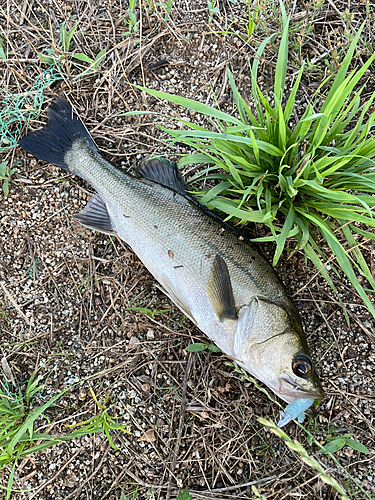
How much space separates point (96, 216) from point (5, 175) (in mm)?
915

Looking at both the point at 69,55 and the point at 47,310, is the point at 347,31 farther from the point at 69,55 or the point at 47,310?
the point at 47,310

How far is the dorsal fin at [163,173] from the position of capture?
2.89 meters

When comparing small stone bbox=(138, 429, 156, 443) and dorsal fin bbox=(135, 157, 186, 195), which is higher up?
dorsal fin bbox=(135, 157, 186, 195)

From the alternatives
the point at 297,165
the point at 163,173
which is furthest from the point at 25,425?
the point at 297,165

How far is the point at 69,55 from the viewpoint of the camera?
129 inches

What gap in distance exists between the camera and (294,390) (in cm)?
233

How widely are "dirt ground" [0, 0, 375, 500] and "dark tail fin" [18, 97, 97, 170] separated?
155 millimetres

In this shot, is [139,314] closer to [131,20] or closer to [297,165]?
[297,165]

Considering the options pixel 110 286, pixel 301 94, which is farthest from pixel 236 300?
pixel 301 94

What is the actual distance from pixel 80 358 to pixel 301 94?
2786mm

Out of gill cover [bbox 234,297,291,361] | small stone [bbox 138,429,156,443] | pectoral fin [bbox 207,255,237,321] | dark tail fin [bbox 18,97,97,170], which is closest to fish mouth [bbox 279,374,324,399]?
gill cover [bbox 234,297,291,361]

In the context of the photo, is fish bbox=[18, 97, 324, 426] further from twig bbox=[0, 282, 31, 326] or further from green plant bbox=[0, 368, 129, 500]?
green plant bbox=[0, 368, 129, 500]

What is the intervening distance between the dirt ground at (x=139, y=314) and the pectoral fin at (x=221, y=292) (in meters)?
0.55

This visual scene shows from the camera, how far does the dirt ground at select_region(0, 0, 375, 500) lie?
285 centimetres
